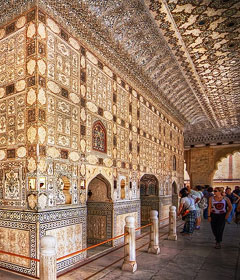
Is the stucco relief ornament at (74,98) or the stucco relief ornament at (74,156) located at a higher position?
the stucco relief ornament at (74,98)

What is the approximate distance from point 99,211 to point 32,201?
229 cm

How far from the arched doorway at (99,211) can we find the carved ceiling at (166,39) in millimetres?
2774

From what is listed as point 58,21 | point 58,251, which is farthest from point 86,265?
point 58,21

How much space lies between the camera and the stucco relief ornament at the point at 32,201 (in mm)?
3717

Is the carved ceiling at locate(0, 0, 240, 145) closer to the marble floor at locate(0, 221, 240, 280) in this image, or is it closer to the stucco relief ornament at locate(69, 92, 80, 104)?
the stucco relief ornament at locate(69, 92, 80, 104)

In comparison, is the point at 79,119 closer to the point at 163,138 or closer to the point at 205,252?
the point at 205,252

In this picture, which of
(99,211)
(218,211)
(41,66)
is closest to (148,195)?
(99,211)

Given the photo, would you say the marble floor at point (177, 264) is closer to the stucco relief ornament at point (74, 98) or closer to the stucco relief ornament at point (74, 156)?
the stucco relief ornament at point (74, 156)

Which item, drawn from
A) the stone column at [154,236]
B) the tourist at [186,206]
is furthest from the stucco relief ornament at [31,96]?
the tourist at [186,206]

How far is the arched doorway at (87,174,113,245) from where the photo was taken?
5.65 metres

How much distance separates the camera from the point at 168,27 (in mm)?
5457

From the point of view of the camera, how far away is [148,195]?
29.1 feet

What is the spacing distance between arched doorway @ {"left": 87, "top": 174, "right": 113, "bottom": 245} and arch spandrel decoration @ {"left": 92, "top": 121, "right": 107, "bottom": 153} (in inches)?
25.5

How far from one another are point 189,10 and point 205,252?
455 cm
